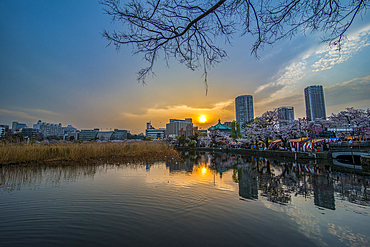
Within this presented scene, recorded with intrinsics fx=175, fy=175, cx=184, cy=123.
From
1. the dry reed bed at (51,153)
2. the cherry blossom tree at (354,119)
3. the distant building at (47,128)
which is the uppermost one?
the distant building at (47,128)

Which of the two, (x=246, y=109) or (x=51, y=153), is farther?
(x=246, y=109)

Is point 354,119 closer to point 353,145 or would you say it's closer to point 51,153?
point 353,145

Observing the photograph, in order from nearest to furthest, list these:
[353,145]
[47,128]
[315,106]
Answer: [353,145] → [315,106] → [47,128]

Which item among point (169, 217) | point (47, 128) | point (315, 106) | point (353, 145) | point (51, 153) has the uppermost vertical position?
point (315, 106)

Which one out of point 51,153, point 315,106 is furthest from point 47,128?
point 315,106

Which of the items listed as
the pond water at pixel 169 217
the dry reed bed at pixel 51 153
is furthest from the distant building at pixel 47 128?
the pond water at pixel 169 217

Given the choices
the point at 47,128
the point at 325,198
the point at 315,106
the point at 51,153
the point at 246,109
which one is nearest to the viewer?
the point at 325,198

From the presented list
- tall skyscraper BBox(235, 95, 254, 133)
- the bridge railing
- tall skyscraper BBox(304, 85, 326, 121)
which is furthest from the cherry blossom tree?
tall skyscraper BBox(235, 95, 254, 133)

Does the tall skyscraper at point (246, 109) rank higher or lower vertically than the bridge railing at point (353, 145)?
higher

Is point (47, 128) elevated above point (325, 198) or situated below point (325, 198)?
above

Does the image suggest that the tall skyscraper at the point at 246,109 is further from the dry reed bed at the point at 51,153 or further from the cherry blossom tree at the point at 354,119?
the dry reed bed at the point at 51,153

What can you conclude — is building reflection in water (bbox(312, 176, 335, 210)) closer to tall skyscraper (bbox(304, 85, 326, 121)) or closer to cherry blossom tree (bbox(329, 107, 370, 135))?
cherry blossom tree (bbox(329, 107, 370, 135))

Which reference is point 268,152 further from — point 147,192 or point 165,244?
point 165,244

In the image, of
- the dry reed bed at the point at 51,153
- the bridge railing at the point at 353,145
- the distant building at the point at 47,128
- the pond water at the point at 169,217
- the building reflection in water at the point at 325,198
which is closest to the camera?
the pond water at the point at 169,217
